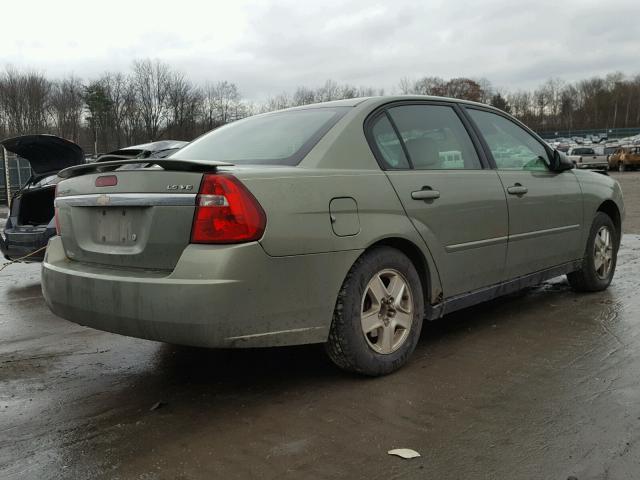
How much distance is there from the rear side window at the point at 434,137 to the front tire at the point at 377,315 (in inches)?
28.5

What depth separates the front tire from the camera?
3115mm

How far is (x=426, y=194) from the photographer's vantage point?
353 cm

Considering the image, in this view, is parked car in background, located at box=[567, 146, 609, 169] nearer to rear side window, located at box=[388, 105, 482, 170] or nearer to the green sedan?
rear side window, located at box=[388, 105, 482, 170]

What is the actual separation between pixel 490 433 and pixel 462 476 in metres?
0.41

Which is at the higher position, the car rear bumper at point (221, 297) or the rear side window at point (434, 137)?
the rear side window at point (434, 137)

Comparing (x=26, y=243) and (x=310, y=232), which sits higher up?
(x=310, y=232)

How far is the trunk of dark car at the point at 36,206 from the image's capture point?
22.7ft

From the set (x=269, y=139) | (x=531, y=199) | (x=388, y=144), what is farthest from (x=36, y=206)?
(x=531, y=199)

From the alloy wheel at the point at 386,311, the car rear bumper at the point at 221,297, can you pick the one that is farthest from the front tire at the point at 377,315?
the car rear bumper at the point at 221,297

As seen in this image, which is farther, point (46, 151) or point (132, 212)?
point (46, 151)

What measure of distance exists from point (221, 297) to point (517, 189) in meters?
2.50

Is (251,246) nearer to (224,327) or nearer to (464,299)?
(224,327)

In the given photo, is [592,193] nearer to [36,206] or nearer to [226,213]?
[226,213]

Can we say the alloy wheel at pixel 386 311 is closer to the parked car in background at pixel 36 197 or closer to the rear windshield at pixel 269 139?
the rear windshield at pixel 269 139
